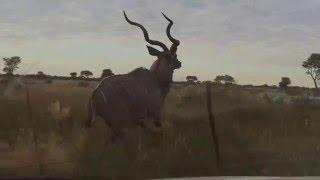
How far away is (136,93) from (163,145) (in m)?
1.36

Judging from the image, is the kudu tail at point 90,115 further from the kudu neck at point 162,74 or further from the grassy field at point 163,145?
the kudu neck at point 162,74

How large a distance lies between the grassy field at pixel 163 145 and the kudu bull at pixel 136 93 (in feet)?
1.22

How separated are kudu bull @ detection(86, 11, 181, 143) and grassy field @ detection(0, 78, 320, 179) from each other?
1.22 feet

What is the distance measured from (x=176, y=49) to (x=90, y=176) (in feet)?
14.7

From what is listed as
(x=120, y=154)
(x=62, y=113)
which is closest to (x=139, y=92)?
(x=120, y=154)

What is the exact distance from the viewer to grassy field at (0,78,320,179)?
1430 centimetres

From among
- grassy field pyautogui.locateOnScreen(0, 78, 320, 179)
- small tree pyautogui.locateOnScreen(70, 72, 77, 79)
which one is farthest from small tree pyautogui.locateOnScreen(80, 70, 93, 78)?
grassy field pyautogui.locateOnScreen(0, 78, 320, 179)

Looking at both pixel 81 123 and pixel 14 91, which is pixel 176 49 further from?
pixel 14 91

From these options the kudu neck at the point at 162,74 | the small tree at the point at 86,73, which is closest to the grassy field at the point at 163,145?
the kudu neck at the point at 162,74

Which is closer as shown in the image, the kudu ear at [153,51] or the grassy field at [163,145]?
the grassy field at [163,145]

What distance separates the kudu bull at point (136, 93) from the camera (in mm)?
15906

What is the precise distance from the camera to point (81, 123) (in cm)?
1742

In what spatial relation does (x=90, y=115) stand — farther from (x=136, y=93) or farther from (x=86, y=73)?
(x=86, y=73)

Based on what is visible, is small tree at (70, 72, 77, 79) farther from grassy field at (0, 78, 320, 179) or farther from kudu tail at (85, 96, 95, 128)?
kudu tail at (85, 96, 95, 128)
